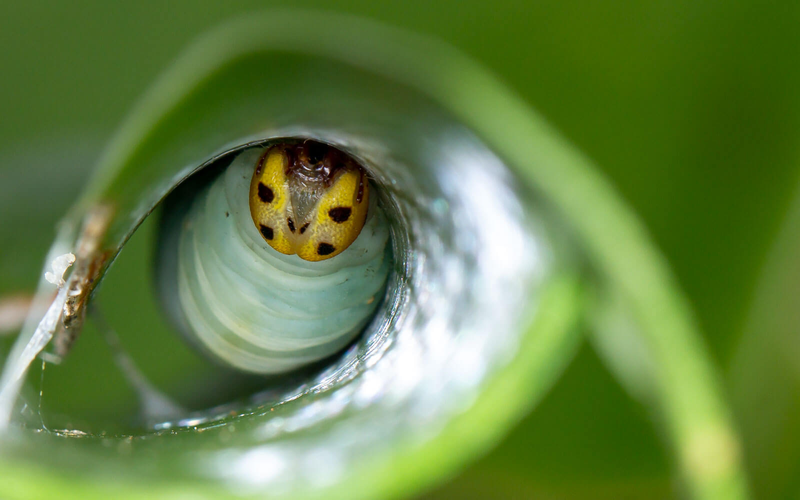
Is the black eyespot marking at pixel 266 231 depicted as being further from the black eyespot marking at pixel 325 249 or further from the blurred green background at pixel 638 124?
the blurred green background at pixel 638 124

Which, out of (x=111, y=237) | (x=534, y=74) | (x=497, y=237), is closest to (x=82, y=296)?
(x=111, y=237)

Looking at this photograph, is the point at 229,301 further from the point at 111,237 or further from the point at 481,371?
the point at 481,371

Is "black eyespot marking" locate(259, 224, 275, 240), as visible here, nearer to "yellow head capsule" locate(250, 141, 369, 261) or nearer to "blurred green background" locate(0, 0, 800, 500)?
"yellow head capsule" locate(250, 141, 369, 261)

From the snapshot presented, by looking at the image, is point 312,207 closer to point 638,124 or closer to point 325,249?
point 325,249

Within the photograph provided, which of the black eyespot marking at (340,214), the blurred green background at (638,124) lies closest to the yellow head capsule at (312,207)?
the black eyespot marking at (340,214)

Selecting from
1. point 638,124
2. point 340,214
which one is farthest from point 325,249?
point 638,124
